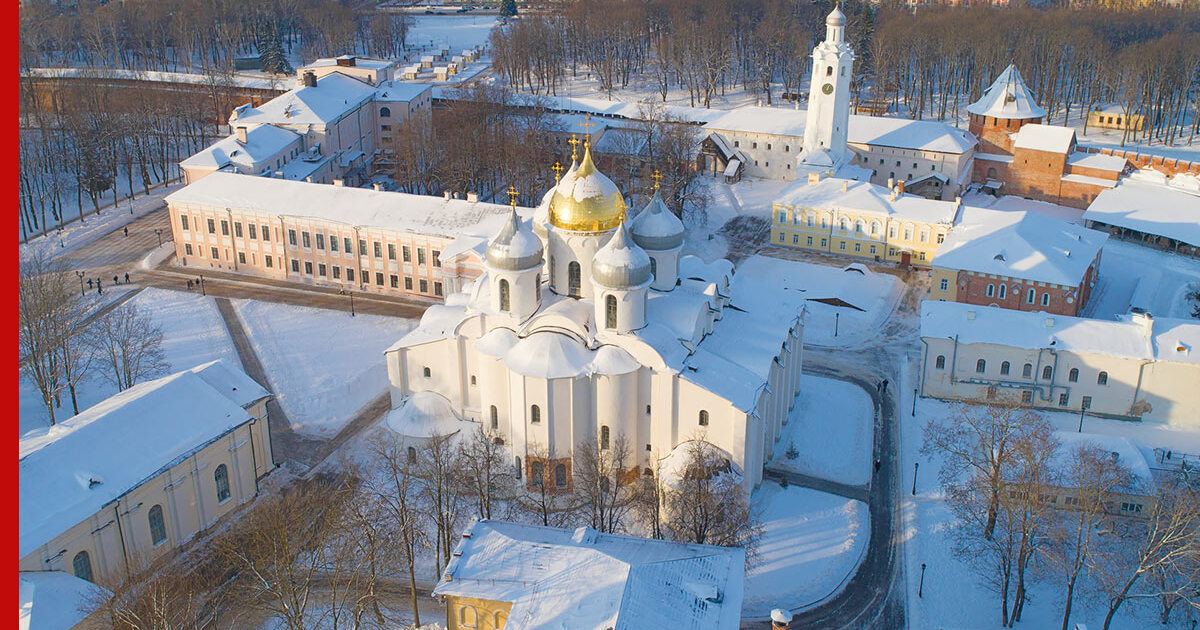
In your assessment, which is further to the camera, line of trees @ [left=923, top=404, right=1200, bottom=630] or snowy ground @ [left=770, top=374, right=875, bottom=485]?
snowy ground @ [left=770, top=374, right=875, bottom=485]

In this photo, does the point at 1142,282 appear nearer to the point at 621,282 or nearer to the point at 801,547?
the point at 801,547

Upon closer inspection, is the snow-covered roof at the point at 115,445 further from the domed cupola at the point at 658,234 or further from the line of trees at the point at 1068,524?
the line of trees at the point at 1068,524

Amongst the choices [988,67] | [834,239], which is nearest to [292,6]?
[988,67]

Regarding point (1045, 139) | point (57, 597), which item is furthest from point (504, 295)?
point (1045, 139)

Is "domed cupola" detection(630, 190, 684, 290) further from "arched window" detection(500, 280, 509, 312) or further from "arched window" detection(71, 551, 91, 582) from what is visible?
"arched window" detection(71, 551, 91, 582)

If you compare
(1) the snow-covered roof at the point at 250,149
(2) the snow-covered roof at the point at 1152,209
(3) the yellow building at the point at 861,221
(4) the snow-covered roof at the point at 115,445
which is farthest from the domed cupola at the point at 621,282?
(2) the snow-covered roof at the point at 1152,209

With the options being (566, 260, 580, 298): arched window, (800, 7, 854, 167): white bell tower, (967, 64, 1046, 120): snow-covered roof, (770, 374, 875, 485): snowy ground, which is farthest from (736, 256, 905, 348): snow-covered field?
(967, 64, 1046, 120): snow-covered roof
